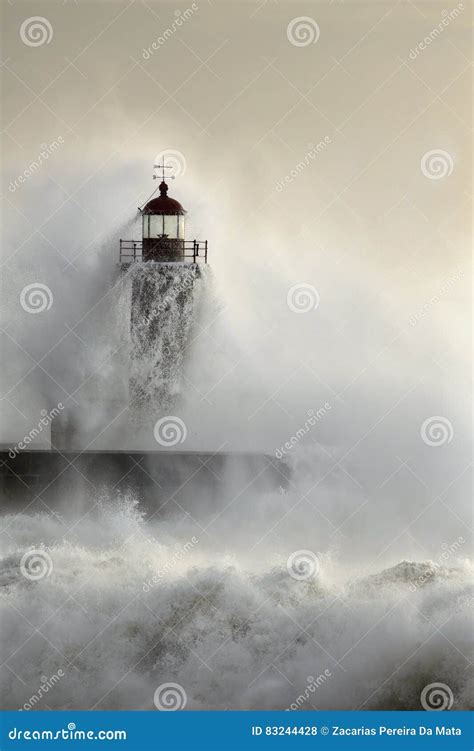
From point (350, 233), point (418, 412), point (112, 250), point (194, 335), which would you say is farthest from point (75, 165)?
point (418, 412)

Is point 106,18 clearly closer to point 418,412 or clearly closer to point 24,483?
point 24,483

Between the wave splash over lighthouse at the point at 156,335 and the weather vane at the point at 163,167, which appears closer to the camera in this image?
the weather vane at the point at 163,167

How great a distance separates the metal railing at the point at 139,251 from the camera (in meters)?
11.3

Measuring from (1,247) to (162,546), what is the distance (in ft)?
13.1

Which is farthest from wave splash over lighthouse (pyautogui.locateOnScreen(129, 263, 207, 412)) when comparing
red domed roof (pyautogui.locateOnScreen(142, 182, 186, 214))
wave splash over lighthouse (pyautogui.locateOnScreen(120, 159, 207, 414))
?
red domed roof (pyautogui.locateOnScreen(142, 182, 186, 214))

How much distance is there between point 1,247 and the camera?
11.2 m

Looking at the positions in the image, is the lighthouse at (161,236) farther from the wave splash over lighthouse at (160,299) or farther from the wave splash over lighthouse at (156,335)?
the wave splash over lighthouse at (156,335)

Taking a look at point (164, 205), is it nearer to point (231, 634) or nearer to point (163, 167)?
point (163, 167)

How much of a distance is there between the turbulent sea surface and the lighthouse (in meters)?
3.74

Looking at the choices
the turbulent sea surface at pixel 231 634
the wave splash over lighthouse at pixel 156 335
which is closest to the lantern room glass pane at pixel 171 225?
the wave splash over lighthouse at pixel 156 335

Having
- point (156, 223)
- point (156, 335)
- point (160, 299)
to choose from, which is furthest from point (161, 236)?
point (156, 335)

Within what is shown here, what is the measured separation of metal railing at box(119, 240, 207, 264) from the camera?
11.3 metres

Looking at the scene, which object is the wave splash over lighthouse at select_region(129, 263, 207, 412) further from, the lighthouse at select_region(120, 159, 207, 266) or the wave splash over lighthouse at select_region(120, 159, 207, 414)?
the lighthouse at select_region(120, 159, 207, 266)

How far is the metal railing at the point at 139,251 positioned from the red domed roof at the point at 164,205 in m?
0.39
